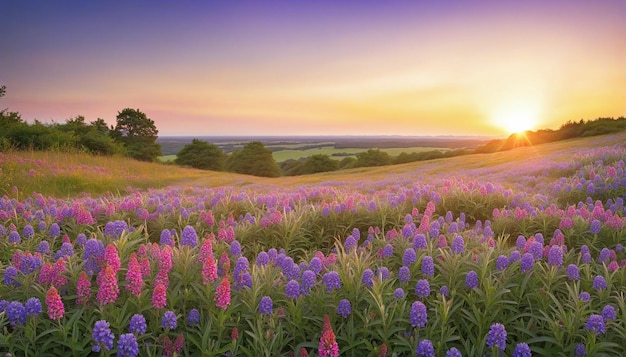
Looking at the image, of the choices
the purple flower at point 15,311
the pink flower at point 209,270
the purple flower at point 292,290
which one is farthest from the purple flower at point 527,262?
the purple flower at point 15,311

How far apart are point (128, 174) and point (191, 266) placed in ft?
67.0

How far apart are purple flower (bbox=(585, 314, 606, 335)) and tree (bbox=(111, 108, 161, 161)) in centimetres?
6159

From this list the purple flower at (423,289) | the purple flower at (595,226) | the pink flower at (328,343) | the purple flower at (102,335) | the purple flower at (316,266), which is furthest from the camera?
the purple flower at (595,226)

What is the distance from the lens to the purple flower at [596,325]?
429 centimetres

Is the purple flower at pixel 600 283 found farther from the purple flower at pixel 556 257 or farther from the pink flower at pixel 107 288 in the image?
the pink flower at pixel 107 288

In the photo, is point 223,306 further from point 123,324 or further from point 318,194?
point 318,194

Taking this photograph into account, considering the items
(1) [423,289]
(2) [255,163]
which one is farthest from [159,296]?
(2) [255,163]

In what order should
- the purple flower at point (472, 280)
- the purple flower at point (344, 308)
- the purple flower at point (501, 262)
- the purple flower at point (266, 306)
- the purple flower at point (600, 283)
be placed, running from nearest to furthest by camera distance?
the purple flower at point (266, 306) < the purple flower at point (344, 308) < the purple flower at point (472, 280) < the purple flower at point (600, 283) < the purple flower at point (501, 262)

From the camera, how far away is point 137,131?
6266cm

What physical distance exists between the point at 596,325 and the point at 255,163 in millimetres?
71309

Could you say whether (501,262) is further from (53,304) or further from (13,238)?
(13,238)

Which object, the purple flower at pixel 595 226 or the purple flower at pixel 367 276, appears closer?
the purple flower at pixel 367 276

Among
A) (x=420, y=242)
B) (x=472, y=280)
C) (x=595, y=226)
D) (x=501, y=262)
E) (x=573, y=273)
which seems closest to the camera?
(x=472, y=280)

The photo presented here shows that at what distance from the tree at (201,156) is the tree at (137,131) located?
9.34 meters
